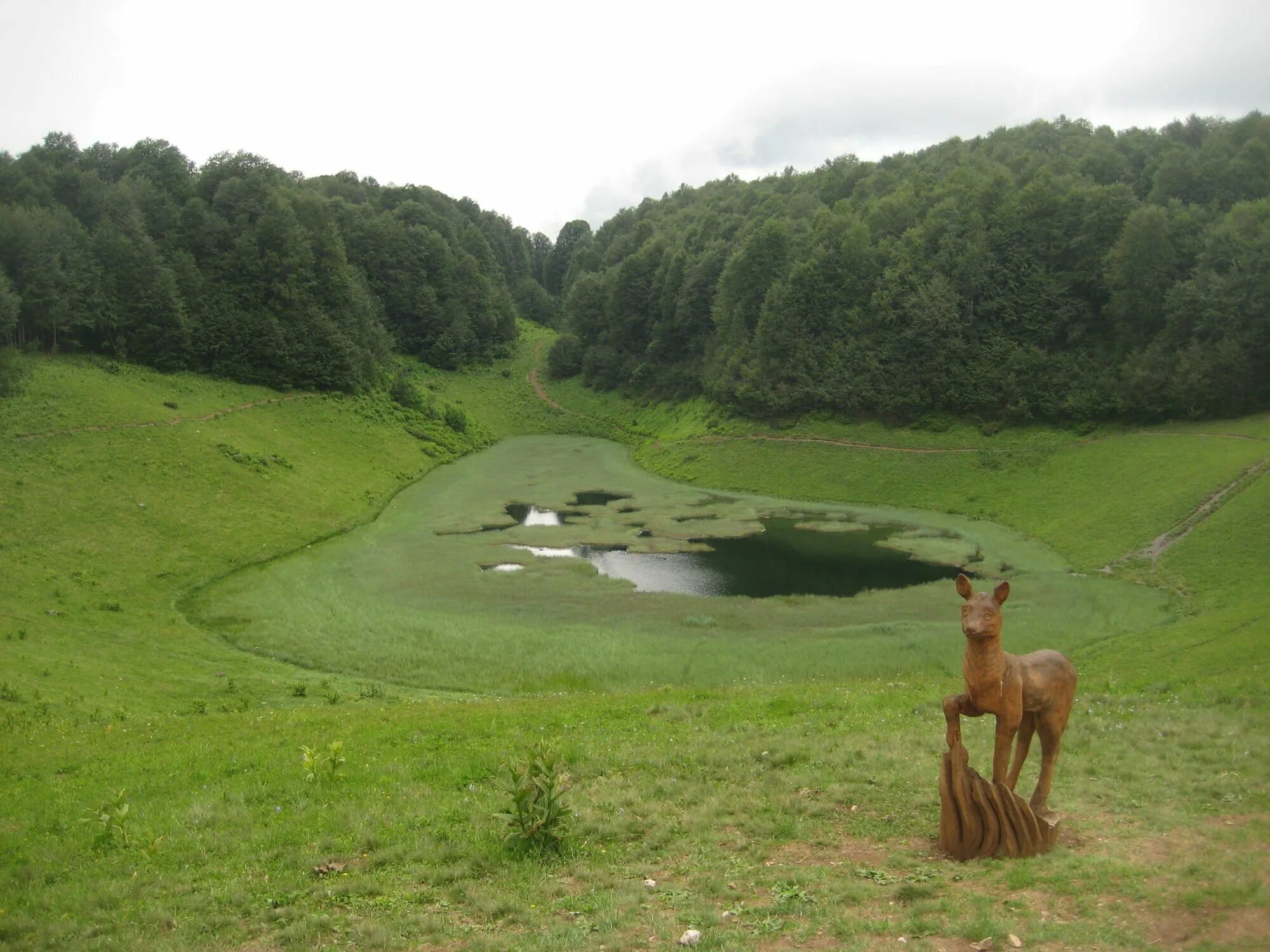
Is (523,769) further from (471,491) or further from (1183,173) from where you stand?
(1183,173)

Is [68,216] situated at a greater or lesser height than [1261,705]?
greater

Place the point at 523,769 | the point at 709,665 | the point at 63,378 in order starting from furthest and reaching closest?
the point at 63,378 → the point at 709,665 → the point at 523,769

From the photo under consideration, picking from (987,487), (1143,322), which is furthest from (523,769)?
(1143,322)

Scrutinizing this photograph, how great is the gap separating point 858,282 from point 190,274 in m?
54.2

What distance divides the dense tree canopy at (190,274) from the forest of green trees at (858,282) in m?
0.20

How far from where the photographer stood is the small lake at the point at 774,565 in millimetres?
40188

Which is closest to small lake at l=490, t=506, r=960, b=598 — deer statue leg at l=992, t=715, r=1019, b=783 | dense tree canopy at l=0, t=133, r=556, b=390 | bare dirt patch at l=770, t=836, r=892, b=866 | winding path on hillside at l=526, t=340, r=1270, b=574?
winding path on hillside at l=526, t=340, r=1270, b=574

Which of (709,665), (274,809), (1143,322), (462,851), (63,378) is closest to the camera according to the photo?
(462,851)

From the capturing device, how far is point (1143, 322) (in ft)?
211

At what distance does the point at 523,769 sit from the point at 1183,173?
250 ft

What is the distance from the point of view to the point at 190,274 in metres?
74.7

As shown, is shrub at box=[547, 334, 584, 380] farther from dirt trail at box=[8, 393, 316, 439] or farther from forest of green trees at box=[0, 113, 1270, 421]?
dirt trail at box=[8, 393, 316, 439]

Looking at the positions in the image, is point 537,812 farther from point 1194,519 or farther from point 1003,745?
point 1194,519

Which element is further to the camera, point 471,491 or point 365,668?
point 471,491
